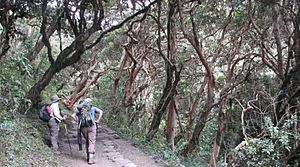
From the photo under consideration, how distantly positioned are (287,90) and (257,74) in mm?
5808

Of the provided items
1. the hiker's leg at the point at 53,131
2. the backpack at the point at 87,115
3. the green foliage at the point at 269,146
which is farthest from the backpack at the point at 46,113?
the green foliage at the point at 269,146

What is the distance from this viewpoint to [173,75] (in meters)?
14.7

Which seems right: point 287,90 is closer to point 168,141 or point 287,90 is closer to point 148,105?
point 168,141

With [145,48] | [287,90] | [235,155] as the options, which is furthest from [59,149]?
[145,48]

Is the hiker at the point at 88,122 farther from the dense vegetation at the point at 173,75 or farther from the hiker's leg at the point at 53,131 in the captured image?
the dense vegetation at the point at 173,75

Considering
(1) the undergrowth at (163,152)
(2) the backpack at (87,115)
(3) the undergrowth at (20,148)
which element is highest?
(2) the backpack at (87,115)

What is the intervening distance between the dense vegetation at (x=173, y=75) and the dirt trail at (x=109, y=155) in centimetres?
53

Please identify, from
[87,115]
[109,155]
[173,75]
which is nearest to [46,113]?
[87,115]

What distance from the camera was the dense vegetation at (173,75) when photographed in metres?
9.95

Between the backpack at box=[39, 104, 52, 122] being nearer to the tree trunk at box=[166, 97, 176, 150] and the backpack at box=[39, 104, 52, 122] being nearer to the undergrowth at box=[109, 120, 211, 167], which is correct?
the undergrowth at box=[109, 120, 211, 167]

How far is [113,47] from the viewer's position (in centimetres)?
2230

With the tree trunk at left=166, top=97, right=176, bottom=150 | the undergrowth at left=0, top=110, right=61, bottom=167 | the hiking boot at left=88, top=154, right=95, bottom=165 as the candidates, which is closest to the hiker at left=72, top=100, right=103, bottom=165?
the hiking boot at left=88, top=154, right=95, bottom=165

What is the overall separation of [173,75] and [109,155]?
4.23 m

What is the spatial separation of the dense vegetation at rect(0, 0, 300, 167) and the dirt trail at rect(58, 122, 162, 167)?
0.53 meters
